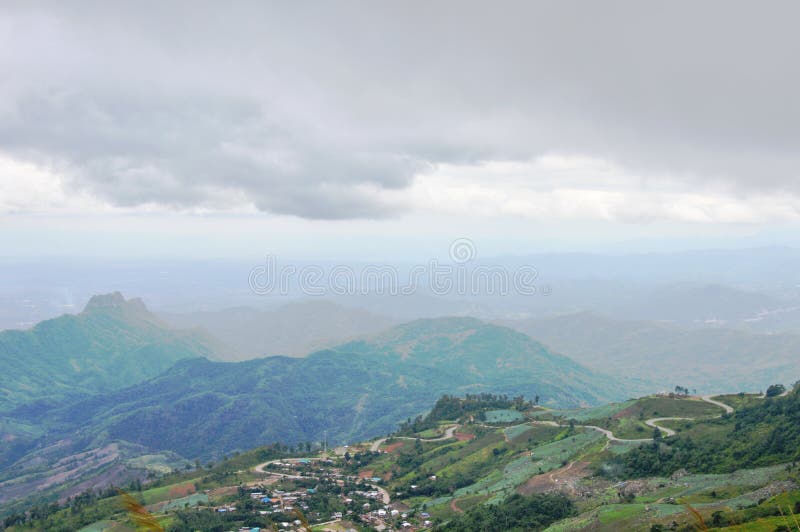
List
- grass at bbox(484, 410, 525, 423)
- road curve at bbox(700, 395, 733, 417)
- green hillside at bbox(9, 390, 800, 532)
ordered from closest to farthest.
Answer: green hillside at bbox(9, 390, 800, 532) → road curve at bbox(700, 395, 733, 417) → grass at bbox(484, 410, 525, 423)

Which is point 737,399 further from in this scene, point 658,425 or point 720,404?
point 658,425

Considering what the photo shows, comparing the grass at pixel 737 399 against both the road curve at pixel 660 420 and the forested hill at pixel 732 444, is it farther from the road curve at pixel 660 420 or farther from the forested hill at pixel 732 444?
the forested hill at pixel 732 444

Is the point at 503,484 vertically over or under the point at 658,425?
under

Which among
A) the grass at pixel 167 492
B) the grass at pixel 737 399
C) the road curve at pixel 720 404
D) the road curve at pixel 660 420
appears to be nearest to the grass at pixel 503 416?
the road curve at pixel 660 420

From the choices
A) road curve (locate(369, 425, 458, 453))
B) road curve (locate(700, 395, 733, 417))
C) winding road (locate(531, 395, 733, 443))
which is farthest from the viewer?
road curve (locate(369, 425, 458, 453))

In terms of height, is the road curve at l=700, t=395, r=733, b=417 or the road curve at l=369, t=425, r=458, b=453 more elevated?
the road curve at l=700, t=395, r=733, b=417

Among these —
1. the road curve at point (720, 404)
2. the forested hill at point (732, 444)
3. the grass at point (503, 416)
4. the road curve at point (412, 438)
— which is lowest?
the road curve at point (412, 438)

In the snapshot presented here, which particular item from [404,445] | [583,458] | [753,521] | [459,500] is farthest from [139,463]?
[753,521]

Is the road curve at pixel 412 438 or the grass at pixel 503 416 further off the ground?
the grass at pixel 503 416

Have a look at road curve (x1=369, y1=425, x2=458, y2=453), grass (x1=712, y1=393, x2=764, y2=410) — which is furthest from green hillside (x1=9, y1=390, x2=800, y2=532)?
grass (x1=712, y1=393, x2=764, y2=410)

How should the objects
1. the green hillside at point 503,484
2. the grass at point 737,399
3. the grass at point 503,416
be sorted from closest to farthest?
the green hillside at point 503,484 → the grass at point 737,399 → the grass at point 503,416

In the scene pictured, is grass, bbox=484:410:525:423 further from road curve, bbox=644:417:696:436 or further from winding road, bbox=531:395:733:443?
road curve, bbox=644:417:696:436

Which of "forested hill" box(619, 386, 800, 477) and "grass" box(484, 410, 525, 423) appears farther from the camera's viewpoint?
"grass" box(484, 410, 525, 423)

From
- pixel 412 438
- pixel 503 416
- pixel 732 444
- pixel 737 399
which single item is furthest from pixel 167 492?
pixel 737 399
